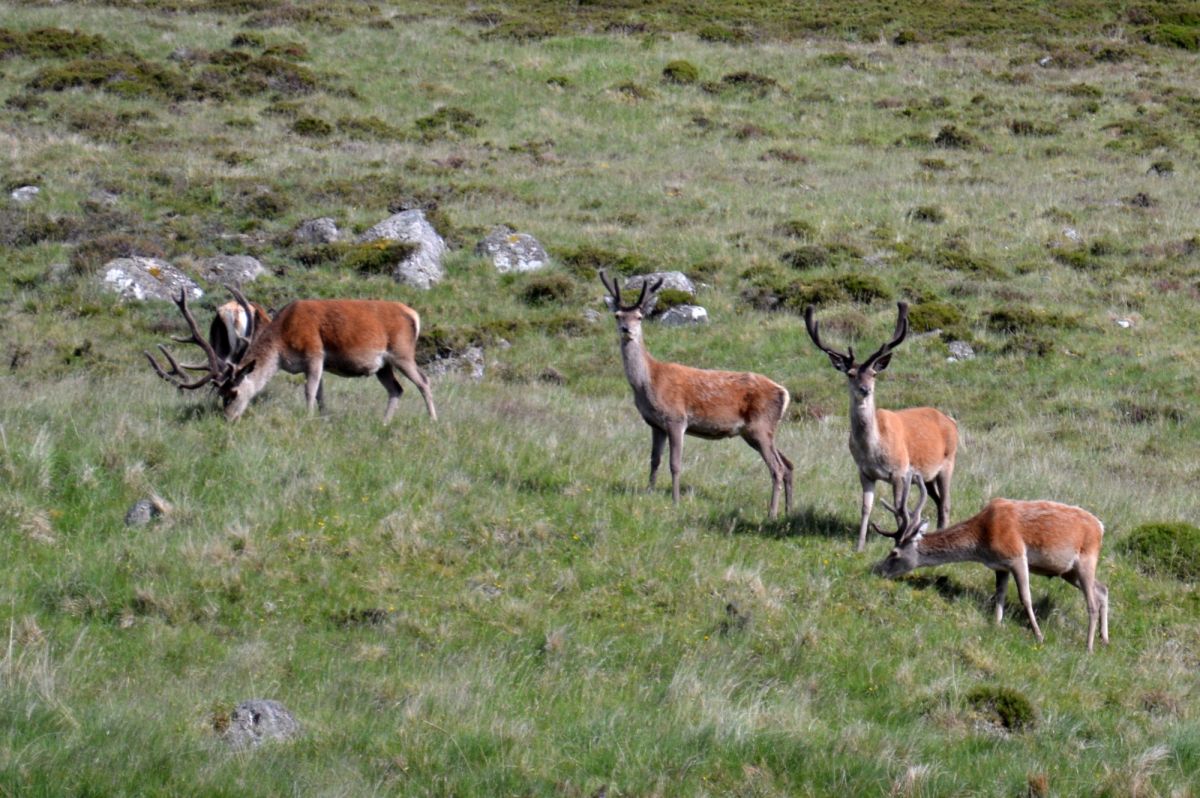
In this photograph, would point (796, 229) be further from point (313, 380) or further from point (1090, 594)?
point (1090, 594)

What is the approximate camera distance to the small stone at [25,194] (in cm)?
2833

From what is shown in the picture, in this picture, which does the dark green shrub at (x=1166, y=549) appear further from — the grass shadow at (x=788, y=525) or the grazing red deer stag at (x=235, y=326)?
the grazing red deer stag at (x=235, y=326)

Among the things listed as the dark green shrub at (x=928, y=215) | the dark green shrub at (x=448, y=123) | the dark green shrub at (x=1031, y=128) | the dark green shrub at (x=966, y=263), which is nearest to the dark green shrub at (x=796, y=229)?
the dark green shrub at (x=928, y=215)

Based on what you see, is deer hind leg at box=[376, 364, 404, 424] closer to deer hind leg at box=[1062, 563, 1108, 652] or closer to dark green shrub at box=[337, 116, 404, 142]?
deer hind leg at box=[1062, 563, 1108, 652]

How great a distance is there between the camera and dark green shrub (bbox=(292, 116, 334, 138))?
3691cm

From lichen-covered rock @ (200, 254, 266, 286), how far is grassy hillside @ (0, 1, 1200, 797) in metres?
0.64

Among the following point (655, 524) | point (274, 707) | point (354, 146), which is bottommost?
point (354, 146)

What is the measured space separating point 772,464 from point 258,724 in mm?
6784

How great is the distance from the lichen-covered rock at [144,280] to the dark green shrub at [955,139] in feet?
75.9

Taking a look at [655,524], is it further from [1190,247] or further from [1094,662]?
[1190,247]

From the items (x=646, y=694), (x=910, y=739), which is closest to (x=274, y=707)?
(x=646, y=694)

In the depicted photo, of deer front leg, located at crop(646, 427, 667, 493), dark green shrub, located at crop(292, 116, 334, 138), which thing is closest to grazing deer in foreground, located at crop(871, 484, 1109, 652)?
deer front leg, located at crop(646, 427, 667, 493)

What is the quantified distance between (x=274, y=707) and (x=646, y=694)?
8.08 feet

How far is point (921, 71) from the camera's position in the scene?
154 ft
